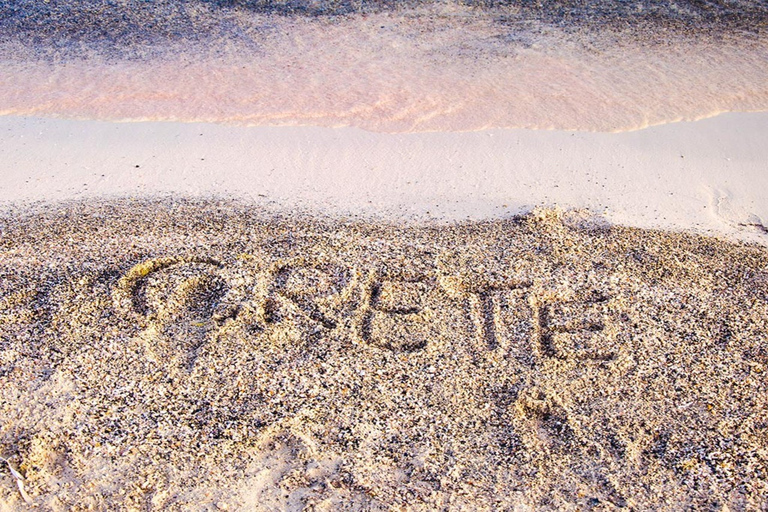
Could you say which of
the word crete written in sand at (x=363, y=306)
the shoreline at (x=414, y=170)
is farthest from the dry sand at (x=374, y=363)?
the shoreline at (x=414, y=170)

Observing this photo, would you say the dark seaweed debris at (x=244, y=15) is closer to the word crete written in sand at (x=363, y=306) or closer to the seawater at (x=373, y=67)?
the seawater at (x=373, y=67)

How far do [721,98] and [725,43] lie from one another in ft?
4.78

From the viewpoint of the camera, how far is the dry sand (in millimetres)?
2441

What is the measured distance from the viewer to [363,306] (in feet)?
10.8

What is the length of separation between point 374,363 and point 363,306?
400 mm

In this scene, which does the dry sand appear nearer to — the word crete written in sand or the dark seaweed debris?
the word crete written in sand

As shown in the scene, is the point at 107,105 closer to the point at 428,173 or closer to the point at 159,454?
the point at 428,173

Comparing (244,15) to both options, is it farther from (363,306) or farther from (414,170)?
(363,306)

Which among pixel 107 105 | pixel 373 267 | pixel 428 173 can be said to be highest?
pixel 107 105

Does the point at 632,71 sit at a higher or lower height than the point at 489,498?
higher

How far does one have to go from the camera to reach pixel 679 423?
2.68 meters

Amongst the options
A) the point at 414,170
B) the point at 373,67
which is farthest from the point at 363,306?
the point at 373,67

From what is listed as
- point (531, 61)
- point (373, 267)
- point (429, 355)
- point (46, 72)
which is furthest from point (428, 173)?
point (46, 72)

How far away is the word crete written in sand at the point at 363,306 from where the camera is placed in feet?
10.2
